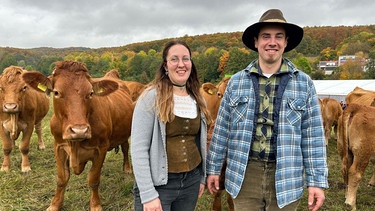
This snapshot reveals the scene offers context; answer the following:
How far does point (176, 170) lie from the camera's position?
251 centimetres

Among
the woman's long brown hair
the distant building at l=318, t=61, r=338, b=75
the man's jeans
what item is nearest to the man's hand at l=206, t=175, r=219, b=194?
the man's jeans

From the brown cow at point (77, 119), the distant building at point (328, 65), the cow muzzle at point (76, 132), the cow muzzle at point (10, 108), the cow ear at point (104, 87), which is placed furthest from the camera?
the distant building at point (328, 65)

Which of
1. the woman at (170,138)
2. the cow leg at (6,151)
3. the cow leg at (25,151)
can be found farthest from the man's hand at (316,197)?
the cow leg at (6,151)

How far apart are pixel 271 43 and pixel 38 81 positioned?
3173 millimetres

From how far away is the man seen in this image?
246cm

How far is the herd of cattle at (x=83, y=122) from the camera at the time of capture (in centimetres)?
371

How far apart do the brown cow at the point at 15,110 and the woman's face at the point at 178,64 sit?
14.0ft

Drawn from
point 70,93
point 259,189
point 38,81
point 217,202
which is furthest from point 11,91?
point 259,189

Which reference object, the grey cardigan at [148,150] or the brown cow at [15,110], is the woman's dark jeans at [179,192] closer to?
the grey cardigan at [148,150]

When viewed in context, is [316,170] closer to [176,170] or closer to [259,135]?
[259,135]

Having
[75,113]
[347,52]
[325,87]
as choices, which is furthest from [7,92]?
[347,52]

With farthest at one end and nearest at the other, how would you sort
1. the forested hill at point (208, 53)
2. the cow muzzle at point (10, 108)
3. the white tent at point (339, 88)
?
1. the forested hill at point (208, 53)
2. the white tent at point (339, 88)
3. the cow muzzle at point (10, 108)

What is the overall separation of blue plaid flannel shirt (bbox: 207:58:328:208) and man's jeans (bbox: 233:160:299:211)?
9cm

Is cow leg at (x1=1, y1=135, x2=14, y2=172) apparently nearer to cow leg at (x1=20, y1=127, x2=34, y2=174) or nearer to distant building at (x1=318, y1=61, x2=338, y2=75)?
cow leg at (x1=20, y1=127, x2=34, y2=174)
